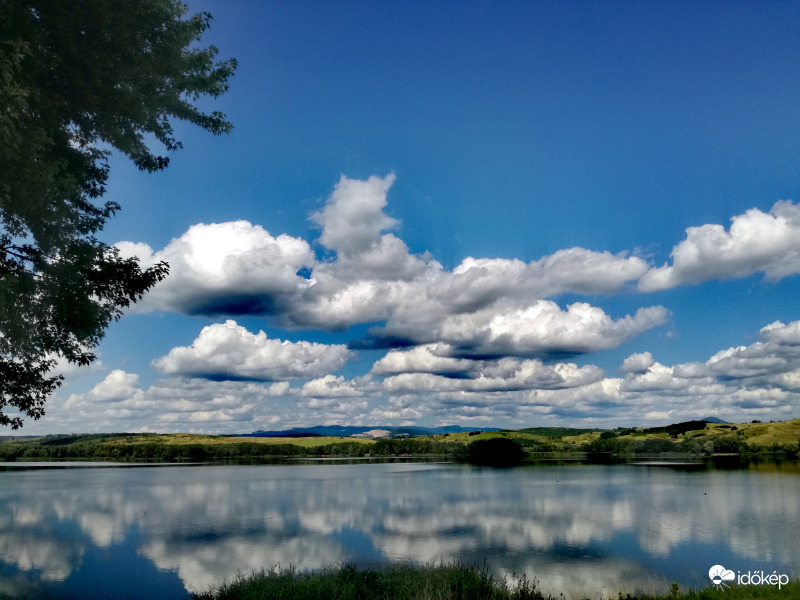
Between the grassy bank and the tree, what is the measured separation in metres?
12.0

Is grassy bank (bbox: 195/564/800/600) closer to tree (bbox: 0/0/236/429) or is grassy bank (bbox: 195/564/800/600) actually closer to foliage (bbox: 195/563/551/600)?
foliage (bbox: 195/563/551/600)

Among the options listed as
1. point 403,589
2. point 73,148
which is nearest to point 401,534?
point 403,589

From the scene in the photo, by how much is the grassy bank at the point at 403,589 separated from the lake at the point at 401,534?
5.55m

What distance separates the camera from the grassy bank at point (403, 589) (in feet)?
70.5

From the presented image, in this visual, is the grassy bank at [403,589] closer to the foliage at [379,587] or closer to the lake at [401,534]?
the foliage at [379,587]

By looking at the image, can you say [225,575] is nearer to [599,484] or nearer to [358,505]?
[358,505]

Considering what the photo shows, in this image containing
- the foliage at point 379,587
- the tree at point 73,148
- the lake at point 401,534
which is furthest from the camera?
the lake at point 401,534

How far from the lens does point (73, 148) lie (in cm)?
2108

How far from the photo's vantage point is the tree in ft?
55.4

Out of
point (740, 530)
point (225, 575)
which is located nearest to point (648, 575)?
point (740, 530)

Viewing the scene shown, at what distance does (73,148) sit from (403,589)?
22417 millimetres

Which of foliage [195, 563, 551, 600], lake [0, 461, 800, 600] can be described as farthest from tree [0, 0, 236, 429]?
lake [0, 461, 800, 600]

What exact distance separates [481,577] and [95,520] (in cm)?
4869

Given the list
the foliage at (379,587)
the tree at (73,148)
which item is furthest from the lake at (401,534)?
the tree at (73,148)
